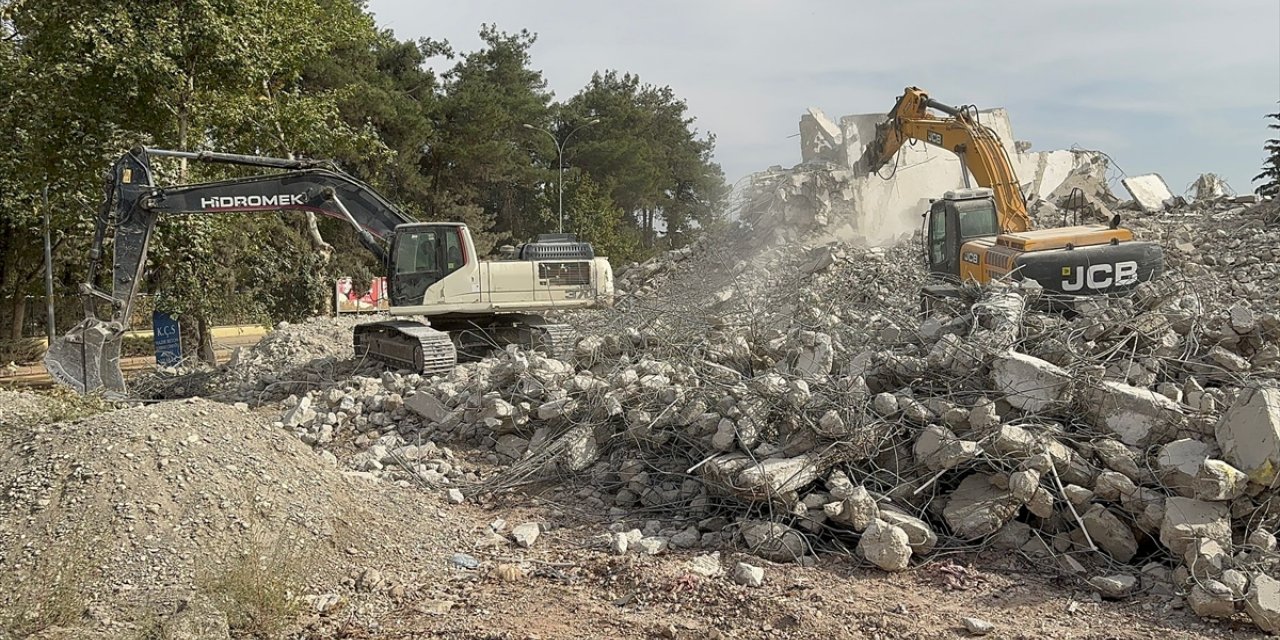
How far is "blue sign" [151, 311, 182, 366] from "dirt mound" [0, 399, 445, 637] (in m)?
9.23

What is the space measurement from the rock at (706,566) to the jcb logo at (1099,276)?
5749mm

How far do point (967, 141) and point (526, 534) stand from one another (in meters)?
9.45

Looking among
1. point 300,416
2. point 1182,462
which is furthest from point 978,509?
point 300,416

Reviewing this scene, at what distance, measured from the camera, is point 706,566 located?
5766mm

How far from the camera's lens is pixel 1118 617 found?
199 inches

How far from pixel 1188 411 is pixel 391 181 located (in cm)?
2685

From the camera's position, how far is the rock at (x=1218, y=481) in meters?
5.28

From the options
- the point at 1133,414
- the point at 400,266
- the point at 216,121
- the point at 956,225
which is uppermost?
the point at 216,121

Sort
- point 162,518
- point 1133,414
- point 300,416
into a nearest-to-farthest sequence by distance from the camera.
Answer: point 162,518 → point 1133,414 → point 300,416

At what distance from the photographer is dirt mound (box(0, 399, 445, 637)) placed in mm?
5129

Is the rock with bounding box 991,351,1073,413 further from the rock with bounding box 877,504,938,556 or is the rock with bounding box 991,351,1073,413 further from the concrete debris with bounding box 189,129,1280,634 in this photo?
the rock with bounding box 877,504,938,556

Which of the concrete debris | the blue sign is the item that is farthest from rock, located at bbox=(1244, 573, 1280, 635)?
the blue sign

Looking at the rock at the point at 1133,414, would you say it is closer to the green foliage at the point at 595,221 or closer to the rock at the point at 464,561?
the rock at the point at 464,561

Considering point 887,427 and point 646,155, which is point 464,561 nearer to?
point 887,427
